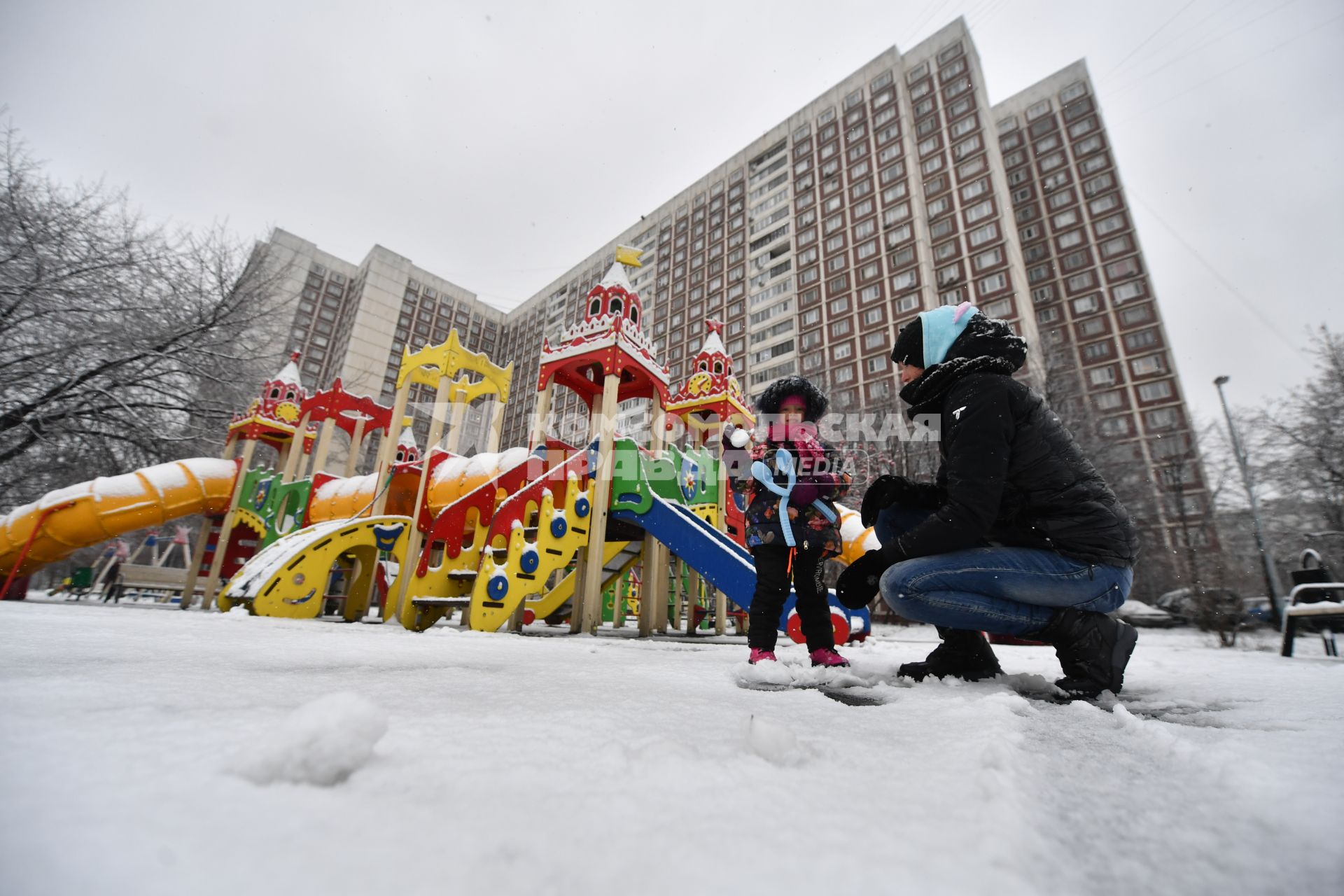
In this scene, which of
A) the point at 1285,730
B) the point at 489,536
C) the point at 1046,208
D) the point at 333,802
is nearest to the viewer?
the point at 333,802

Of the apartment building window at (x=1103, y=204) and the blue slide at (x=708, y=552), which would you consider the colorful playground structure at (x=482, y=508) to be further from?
the apartment building window at (x=1103, y=204)

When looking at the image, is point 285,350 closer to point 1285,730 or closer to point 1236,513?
point 1285,730

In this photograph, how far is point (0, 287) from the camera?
6.11 metres

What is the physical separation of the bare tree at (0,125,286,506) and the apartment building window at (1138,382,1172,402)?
131ft

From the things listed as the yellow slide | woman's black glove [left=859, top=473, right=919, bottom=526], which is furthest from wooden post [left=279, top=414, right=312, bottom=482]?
woman's black glove [left=859, top=473, right=919, bottom=526]

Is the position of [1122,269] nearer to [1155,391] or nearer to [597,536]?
[1155,391]

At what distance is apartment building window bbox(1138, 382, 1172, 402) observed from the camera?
96.4ft

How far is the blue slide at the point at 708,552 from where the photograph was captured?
14.1 feet

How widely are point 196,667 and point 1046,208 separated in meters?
47.3

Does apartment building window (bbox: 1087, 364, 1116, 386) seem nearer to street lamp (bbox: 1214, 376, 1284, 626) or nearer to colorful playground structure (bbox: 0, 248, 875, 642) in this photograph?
street lamp (bbox: 1214, 376, 1284, 626)

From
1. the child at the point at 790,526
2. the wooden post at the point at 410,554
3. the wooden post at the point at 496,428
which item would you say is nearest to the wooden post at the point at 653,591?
the wooden post at the point at 410,554

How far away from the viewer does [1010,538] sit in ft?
6.64

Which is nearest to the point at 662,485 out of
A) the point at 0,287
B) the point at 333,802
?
the point at 333,802

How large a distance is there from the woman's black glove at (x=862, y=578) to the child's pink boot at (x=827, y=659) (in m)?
0.42
